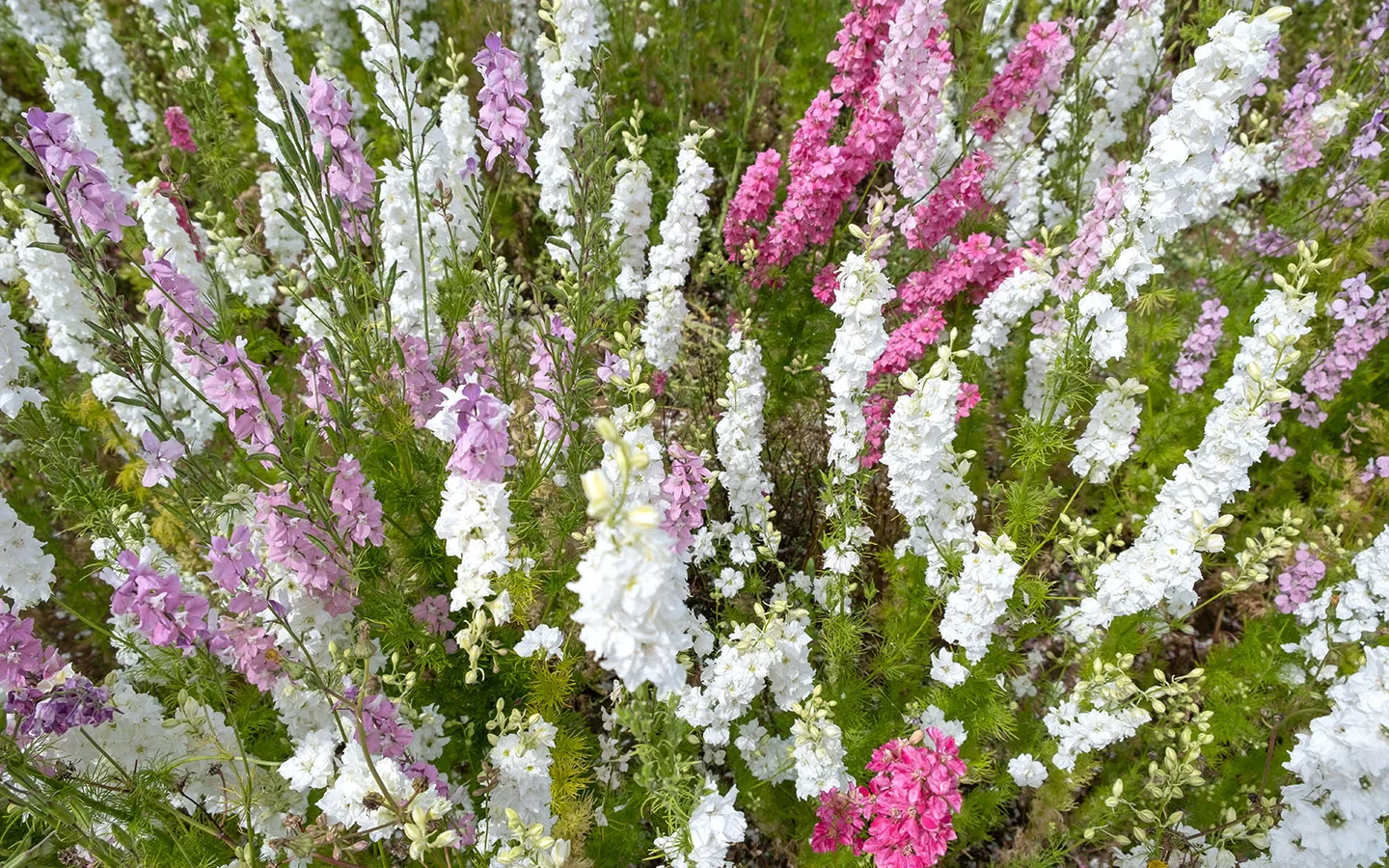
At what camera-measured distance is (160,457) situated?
2.54 metres

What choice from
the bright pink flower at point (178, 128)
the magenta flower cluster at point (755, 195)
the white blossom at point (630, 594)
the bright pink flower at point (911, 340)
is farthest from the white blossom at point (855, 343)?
the bright pink flower at point (178, 128)

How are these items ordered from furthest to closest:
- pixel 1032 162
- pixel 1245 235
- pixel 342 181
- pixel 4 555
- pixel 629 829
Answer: pixel 1245 235 → pixel 1032 162 → pixel 629 829 → pixel 342 181 → pixel 4 555

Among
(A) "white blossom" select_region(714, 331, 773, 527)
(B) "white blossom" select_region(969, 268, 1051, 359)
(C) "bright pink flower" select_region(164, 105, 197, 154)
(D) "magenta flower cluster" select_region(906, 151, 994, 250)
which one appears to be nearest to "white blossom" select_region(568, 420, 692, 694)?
(A) "white blossom" select_region(714, 331, 773, 527)

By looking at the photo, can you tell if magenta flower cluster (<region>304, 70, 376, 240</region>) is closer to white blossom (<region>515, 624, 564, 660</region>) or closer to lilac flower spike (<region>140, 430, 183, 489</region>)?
lilac flower spike (<region>140, 430, 183, 489</region>)

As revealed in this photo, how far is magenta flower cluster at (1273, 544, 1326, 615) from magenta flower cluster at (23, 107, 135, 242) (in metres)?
5.13

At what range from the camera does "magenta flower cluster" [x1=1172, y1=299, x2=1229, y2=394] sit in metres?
4.46

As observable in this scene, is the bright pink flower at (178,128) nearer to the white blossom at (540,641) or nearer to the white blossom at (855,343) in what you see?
the white blossom at (540,641)

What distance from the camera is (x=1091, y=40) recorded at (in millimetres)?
4840

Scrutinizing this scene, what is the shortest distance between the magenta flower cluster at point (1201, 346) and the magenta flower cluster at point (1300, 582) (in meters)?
1.15

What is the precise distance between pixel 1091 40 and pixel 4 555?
6.06 meters

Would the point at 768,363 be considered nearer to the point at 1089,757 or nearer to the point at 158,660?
the point at 1089,757

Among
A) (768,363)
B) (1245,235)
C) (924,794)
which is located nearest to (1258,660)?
(924,794)

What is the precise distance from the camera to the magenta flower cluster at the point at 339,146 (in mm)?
2676

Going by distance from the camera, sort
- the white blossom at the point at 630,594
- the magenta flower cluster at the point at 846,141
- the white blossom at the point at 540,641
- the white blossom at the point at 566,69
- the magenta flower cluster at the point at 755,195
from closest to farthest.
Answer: the white blossom at the point at 630,594 < the white blossom at the point at 540,641 < the white blossom at the point at 566,69 < the magenta flower cluster at the point at 846,141 < the magenta flower cluster at the point at 755,195
